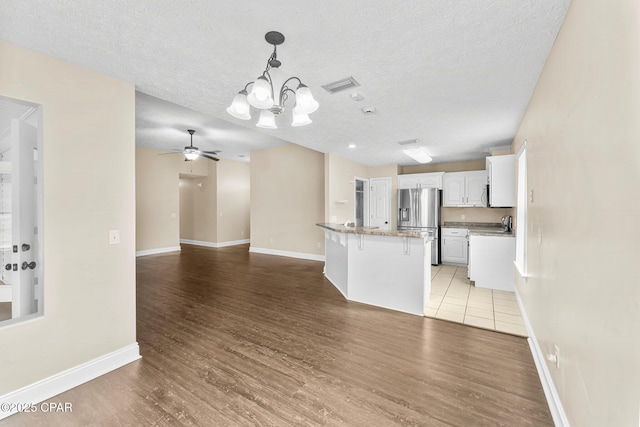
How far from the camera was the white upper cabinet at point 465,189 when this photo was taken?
20.4 ft

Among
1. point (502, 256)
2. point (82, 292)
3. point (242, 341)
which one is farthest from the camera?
point (502, 256)

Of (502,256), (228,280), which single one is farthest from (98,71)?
(502,256)

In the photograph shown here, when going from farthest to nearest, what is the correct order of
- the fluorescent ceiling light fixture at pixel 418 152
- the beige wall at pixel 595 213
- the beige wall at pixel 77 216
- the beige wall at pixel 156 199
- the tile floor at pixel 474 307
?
the beige wall at pixel 156 199, the fluorescent ceiling light fixture at pixel 418 152, the tile floor at pixel 474 307, the beige wall at pixel 77 216, the beige wall at pixel 595 213

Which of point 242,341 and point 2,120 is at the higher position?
point 2,120

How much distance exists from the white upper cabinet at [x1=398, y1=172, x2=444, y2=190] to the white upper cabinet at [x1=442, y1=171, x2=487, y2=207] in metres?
0.20

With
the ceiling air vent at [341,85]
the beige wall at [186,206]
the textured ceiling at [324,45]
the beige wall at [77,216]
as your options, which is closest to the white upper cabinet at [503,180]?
the textured ceiling at [324,45]

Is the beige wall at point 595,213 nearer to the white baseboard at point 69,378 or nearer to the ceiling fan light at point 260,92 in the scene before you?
the ceiling fan light at point 260,92

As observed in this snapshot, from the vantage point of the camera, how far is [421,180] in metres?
6.90

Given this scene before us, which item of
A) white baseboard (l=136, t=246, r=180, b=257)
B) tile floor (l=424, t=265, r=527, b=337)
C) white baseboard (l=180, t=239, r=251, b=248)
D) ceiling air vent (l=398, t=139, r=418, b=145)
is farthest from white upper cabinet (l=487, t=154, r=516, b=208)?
white baseboard (l=136, t=246, r=180, b=257)

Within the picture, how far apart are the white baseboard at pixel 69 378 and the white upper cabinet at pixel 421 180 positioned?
654 cm

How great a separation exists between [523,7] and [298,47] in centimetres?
146

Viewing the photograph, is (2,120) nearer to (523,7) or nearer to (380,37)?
(380,37)

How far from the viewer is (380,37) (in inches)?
74.1

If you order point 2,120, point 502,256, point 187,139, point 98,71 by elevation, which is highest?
point 187,139
